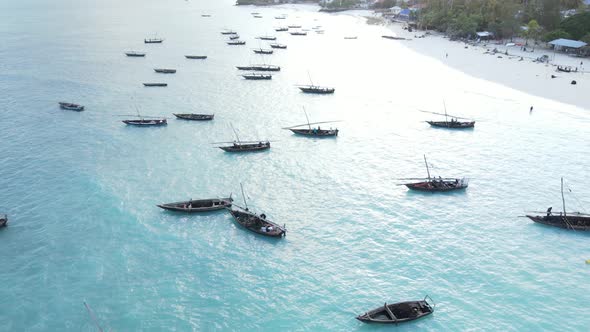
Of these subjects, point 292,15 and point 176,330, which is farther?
point 292,15

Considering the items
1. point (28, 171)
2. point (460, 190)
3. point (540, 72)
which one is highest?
point (540, 72)

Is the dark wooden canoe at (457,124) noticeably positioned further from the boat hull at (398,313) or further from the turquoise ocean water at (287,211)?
the boat hull at (398,313)

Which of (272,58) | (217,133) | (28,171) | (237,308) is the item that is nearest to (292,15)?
(272,58)

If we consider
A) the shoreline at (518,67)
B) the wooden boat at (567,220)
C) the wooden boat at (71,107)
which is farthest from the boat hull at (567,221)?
the wooden boat at (71,107)

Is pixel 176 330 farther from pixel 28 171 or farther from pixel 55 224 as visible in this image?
pixel 28 171

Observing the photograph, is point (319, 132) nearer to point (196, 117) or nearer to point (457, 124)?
point (196, 117)

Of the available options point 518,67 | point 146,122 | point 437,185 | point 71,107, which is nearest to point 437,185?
point 437,185

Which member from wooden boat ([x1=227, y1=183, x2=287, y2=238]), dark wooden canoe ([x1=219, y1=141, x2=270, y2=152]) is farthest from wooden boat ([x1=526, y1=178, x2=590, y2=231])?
dark wooden canoe ([x1=219, y1=141, x2=270, y2=152])
